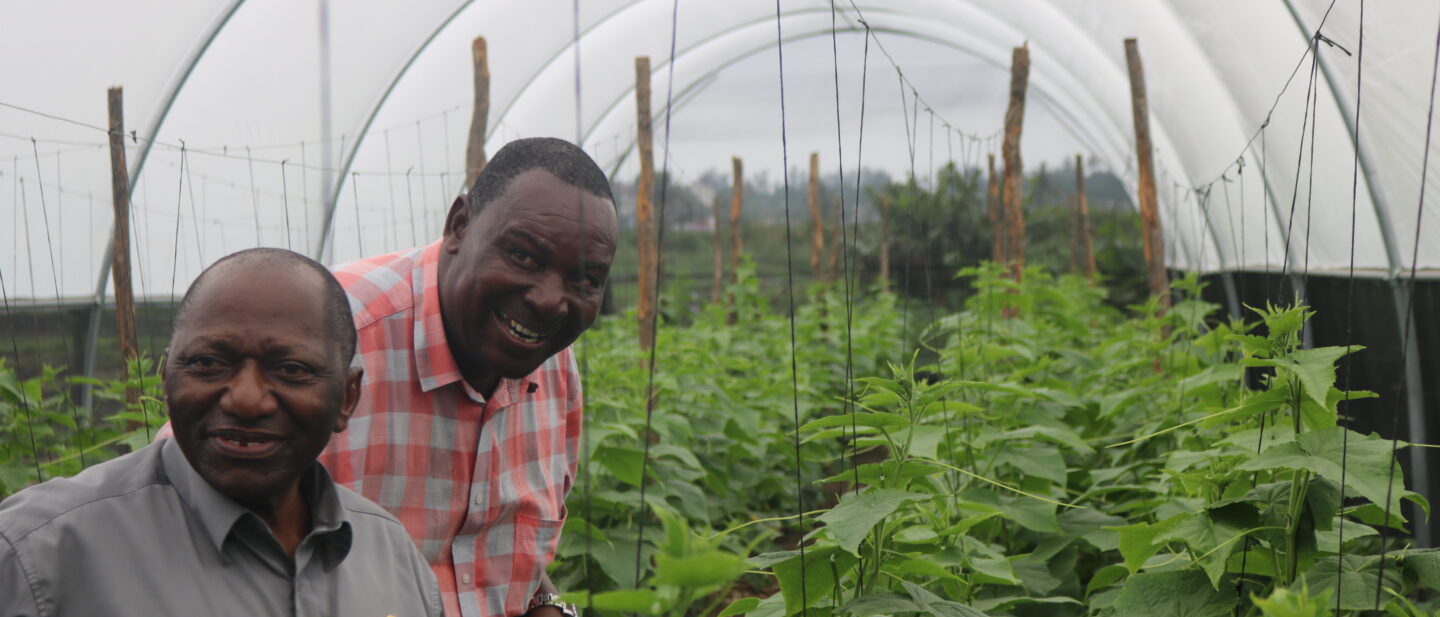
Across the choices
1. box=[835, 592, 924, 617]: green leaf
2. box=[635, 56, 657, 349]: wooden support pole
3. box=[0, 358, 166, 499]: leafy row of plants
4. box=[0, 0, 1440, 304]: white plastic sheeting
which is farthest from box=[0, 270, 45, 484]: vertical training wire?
box=[635, 56, 657, 349]: wooden support pole

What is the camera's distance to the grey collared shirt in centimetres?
124

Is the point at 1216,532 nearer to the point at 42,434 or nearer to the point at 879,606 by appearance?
the point at 879,606

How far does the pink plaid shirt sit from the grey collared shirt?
0.50 meters

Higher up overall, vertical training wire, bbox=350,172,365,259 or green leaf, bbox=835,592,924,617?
vertical training wire, bbox=350,172,365,259

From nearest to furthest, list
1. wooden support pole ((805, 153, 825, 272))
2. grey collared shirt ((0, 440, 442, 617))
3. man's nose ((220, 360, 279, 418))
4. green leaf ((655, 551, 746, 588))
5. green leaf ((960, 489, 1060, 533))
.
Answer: green leaf ((655, 551, 746, 588)), grey collared shirt ((0, 440, 442, 617)), man's nose ((220, 360, 279, 418)), green leaf ((960, 489, 1060, 533)), wooden support pole ((805, 153, 825, 272))

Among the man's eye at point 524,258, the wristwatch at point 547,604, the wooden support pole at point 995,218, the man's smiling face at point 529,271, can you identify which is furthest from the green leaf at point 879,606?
the wooden support pole at point 995,218

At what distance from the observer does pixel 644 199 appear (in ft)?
30.7

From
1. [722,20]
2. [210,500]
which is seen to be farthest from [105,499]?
[722,20]

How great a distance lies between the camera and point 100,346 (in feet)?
22.6

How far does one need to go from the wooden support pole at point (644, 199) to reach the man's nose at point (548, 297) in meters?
6.65

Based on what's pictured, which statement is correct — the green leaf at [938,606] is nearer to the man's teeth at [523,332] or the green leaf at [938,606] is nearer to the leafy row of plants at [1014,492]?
the leafy row of plants at [1014,492]

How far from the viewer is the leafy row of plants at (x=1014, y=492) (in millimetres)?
2021

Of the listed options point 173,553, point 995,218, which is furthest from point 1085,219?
point 173,553

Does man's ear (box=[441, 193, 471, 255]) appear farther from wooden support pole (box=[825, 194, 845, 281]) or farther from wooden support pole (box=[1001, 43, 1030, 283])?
wooden support pole (box=[825, 194, 845, 281])
